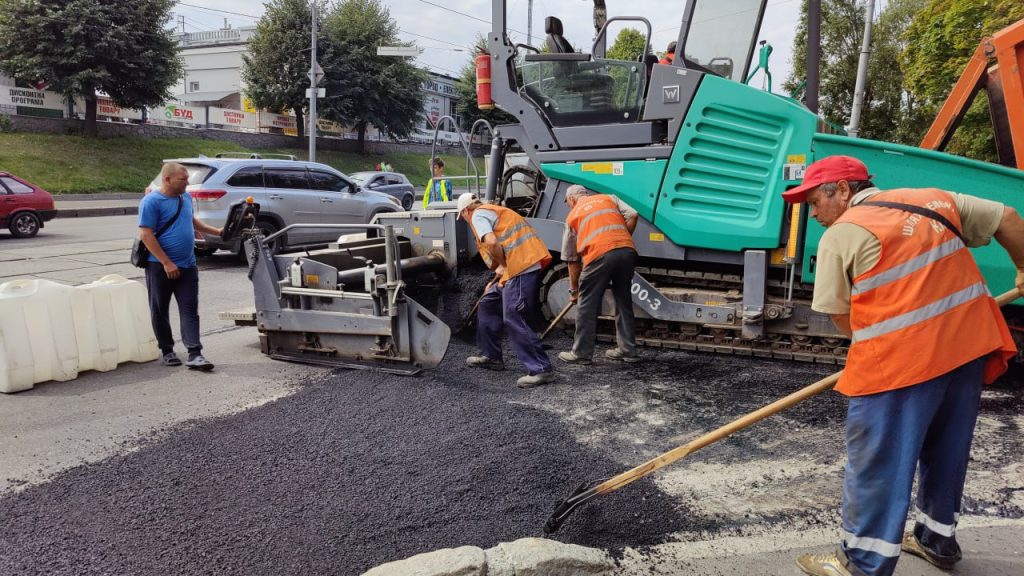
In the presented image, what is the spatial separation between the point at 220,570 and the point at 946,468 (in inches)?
112

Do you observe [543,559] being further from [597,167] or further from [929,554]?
[597,167]

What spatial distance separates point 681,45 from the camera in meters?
5.58

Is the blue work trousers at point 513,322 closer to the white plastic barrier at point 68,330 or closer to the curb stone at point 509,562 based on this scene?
the curb stone at point 509,562

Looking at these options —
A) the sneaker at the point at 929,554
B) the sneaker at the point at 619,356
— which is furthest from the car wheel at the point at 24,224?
the sneaker at the point at 929,554

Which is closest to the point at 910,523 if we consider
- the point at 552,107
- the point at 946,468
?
the point at 946,468

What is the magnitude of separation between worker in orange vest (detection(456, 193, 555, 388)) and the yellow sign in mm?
1013

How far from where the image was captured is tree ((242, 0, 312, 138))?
99.9ft

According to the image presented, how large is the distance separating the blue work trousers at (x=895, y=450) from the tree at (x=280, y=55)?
31.5m

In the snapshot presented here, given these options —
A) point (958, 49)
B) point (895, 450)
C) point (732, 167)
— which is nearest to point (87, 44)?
point (732, 167)

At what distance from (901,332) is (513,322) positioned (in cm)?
308

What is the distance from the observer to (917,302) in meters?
2.34

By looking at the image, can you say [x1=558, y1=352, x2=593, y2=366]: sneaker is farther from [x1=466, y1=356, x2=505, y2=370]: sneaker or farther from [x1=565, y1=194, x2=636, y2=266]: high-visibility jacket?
[x1=565, y1=194, x2=636, y2=266]: high-visibility jacket

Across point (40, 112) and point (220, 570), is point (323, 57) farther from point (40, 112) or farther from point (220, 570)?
point (220, 570)

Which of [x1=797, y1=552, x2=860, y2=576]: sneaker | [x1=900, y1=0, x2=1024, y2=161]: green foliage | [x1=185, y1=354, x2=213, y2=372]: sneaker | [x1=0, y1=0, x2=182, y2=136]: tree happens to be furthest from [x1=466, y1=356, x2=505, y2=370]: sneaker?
[x1=0, y1=0, x2=182, y2=136]: tree
